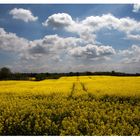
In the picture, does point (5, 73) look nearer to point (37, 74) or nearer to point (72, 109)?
point (37, 74)

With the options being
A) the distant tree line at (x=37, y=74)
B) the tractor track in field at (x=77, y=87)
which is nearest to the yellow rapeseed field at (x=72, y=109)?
the tractor track in field at (x=77, y=87)

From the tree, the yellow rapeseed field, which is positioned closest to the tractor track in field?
the yellow rapeseed field

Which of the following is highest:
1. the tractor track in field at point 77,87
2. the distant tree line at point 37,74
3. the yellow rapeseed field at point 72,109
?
the distant tree line at point 37,74

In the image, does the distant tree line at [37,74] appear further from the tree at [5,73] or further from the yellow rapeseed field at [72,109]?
the yellow rapeseed field at [72,109]

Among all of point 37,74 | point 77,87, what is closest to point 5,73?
point 37,74

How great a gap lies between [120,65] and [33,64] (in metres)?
2.41

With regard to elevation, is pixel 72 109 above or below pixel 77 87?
below

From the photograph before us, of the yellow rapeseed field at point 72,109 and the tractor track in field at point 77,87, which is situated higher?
the tractor track in field at point 77,87

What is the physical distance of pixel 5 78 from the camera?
11.8m

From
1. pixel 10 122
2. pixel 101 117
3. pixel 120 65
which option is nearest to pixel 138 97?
pixel 120 65

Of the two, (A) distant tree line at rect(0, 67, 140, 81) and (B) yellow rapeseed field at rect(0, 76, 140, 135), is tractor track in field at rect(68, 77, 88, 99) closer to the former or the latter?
(B) yellow rapeseed field at rect(0, 76, 140, 135)

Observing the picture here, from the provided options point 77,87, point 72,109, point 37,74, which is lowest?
point 72,109

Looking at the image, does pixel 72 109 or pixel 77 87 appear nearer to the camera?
pixel 72 109
